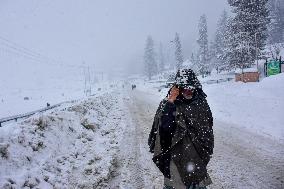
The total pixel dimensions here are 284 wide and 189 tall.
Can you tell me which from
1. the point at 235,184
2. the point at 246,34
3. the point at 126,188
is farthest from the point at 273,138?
the point at 246,34

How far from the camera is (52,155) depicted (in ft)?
26.7

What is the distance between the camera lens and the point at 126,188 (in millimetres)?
6957

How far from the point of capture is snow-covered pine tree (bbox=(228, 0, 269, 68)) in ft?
118

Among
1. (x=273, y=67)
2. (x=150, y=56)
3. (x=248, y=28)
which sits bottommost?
(x=273, y=67)

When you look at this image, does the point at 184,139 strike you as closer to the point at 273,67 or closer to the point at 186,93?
the point at 186,93

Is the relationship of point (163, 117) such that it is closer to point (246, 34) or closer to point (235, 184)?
point (235, 184)

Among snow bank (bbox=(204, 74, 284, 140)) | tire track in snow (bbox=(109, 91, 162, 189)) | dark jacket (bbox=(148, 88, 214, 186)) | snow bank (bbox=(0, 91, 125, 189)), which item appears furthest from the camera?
snow bank (bbox=(204, 74, 284, 140))

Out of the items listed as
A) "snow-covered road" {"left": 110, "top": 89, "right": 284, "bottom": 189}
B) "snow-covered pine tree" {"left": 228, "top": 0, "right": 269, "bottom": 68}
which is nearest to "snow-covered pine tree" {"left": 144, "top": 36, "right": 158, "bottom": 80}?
"snow-covered pine tree" {"left": 228, "top": 0, "right": 269, "bottom": 68}

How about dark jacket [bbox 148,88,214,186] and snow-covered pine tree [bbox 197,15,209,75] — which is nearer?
dark jacket [bbox 148,88,214,186]

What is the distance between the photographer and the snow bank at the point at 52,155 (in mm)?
6422

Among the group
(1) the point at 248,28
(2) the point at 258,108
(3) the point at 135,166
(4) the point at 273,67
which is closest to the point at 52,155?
(3) the point at 135,166

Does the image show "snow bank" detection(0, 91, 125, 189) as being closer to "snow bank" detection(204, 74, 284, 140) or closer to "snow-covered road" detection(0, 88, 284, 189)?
"snow-covered road" detection(0, 88, 284, 189)

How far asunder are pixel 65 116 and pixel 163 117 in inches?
343

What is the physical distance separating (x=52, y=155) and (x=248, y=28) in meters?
33.5
